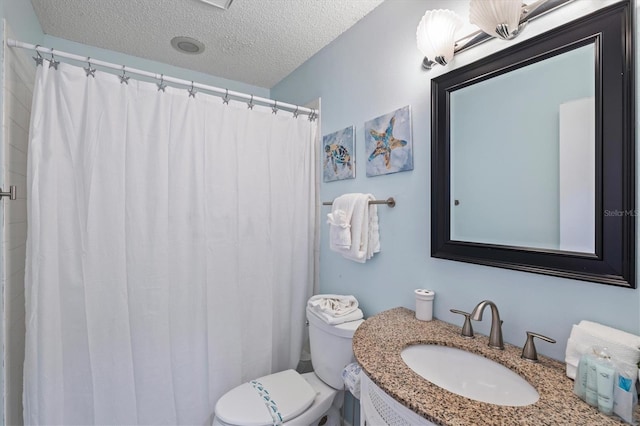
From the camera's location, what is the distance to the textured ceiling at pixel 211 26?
1519 mm

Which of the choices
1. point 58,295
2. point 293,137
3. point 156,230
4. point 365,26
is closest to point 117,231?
point 156,230

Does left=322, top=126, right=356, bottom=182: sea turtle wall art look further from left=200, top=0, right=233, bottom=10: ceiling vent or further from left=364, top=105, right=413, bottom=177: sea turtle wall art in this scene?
left=200, top=0, right=233, bottom=10: ceiling vent

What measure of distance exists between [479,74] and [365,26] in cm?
81

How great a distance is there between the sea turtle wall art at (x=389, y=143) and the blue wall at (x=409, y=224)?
0.03 meters

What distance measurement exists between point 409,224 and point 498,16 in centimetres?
82

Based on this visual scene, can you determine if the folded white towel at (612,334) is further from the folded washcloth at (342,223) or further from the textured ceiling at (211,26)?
the textured ceiling at (211,26)

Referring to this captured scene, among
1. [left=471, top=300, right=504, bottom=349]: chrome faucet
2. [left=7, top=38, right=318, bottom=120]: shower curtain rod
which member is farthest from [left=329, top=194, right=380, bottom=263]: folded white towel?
[left=7, top=38, right=318, bottom=120]: shower curtain rod

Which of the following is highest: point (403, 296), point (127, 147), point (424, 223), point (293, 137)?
point (293, 137)

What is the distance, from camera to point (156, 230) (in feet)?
4.88

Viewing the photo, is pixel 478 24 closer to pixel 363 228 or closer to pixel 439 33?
pixel 439 33

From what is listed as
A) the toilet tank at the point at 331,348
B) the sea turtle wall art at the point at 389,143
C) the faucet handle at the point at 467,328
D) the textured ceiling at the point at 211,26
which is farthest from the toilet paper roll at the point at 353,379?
the textured ceiling at the point at 211,26

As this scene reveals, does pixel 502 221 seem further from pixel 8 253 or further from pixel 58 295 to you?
pixel 8 253

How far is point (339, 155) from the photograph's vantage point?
70.6 inches

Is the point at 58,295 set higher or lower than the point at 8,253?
lower
